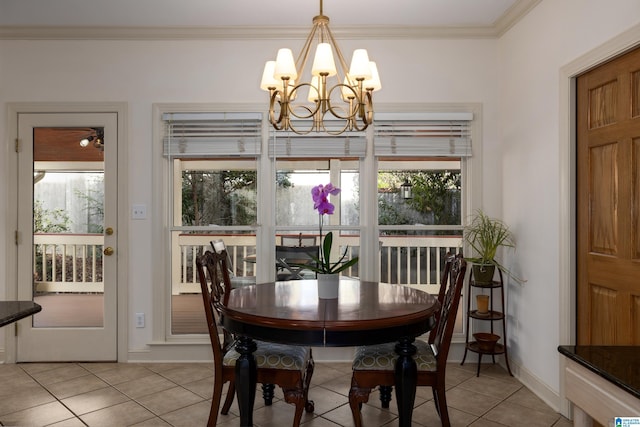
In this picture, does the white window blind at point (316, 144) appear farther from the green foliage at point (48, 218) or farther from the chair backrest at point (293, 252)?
the green foliage at point (48, 218)

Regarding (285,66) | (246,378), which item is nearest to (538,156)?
(285,66)

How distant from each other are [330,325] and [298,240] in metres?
1.90

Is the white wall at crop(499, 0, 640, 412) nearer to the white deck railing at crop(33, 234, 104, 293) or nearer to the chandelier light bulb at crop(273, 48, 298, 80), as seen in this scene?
the chandelier light bulb at crop(273, 48, 298, 80)

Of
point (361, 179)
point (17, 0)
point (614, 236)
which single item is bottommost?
point (614, 236)

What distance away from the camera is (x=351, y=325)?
2076 millimetres

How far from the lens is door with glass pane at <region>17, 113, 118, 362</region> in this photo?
3844 mm

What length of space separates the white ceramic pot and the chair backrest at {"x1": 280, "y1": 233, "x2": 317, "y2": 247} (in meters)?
1.37

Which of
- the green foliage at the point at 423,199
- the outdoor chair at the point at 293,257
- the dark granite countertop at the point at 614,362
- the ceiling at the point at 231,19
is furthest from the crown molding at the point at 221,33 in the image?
the dark granite countertop at the point at 614,362

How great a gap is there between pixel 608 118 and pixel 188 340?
3.33 m

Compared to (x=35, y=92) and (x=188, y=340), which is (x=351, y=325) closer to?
(x=188, y=340)

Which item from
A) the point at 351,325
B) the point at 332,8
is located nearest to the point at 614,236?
the point at 351,325

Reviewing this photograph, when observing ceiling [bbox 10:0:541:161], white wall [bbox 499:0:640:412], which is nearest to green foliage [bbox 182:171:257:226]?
ceiling [bbox 10:0:541:161]

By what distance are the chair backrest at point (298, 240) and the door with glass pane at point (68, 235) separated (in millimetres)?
1362

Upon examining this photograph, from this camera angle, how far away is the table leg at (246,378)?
227 cm
